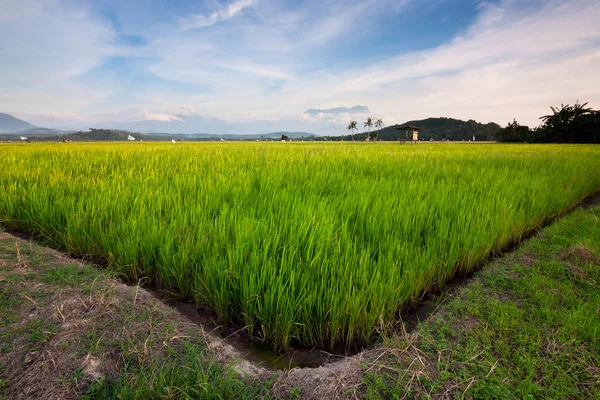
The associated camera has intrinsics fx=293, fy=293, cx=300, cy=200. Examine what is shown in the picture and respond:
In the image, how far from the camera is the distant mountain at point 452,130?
59125 mm

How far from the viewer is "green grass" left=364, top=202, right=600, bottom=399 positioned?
3.45ft

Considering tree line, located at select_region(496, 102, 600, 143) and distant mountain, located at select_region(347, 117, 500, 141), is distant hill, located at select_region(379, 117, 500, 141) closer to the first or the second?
distant mountain, located at select_region(347, 117, 500, 141)

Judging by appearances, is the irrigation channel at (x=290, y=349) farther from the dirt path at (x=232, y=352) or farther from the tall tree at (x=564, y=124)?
the tall tree at (x=564, y=124)

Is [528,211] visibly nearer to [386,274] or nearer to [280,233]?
[386,274]

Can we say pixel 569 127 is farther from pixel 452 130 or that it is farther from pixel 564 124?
pixel 452 130

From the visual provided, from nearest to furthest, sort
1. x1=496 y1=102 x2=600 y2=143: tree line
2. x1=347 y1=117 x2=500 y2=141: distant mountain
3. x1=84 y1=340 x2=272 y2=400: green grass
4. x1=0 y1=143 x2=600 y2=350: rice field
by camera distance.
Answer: x1=84 y1=340 x2=272 y2=400: green grass
x1=0 y1=143 x2=600 y2=350: rice field
x1=496 y1=102 x2=600 y2=143: tree line
x1=347 y1=117 x2=500 y2=141: distant mountain

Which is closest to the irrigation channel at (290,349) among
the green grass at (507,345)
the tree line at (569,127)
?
the green grass at (507,345)

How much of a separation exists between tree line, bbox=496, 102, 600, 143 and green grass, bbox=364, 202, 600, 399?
32.4 meters

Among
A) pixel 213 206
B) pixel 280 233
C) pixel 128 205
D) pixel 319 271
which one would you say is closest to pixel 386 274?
pixel 319 271

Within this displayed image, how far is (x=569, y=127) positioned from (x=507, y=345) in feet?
113

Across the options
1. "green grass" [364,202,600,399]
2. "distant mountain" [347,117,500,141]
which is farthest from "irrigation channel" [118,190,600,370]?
"distant mountain" [347,117,500,141]

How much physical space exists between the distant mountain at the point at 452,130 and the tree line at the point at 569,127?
1028 inches

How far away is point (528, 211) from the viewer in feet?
10.6

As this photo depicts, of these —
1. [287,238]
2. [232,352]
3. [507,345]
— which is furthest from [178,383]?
[507,345]
